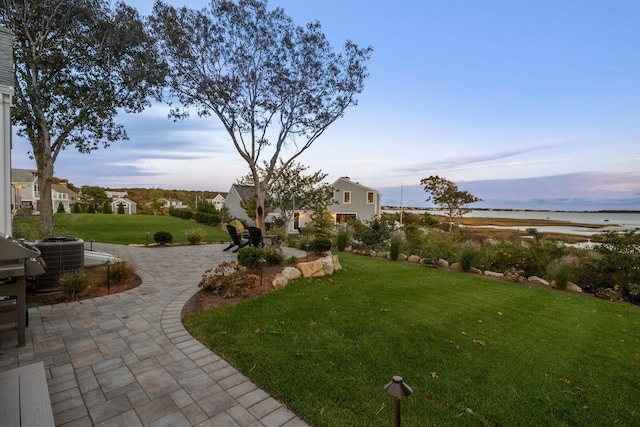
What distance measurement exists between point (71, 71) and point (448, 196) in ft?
99.5

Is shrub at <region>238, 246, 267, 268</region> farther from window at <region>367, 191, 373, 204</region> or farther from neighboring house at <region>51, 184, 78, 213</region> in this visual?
neighboring house at <region>51, 184, 78, 213</region>

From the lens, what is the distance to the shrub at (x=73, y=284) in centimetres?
466

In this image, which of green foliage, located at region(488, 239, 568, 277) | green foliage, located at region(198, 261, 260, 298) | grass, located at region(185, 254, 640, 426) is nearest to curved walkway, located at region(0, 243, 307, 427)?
grass, located at region(185, 254, 640, 426)

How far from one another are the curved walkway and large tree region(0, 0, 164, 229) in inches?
255

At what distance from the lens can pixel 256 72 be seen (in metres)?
8.25

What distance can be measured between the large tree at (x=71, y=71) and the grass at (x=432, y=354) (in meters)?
8.20

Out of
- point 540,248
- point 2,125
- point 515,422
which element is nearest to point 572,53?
point 540,248

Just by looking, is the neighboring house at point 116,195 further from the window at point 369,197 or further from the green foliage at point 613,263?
the green foliage at point 613,263

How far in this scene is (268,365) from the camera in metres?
2.88

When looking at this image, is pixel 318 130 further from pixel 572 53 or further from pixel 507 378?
pixel 507 378

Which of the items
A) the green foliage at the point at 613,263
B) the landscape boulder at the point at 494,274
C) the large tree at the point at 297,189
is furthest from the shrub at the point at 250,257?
the large tree at the point at 297,189

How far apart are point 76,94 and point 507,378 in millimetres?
11961

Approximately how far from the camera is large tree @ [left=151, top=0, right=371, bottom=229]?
7859 millimetres

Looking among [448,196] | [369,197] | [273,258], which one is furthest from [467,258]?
[448,196]
